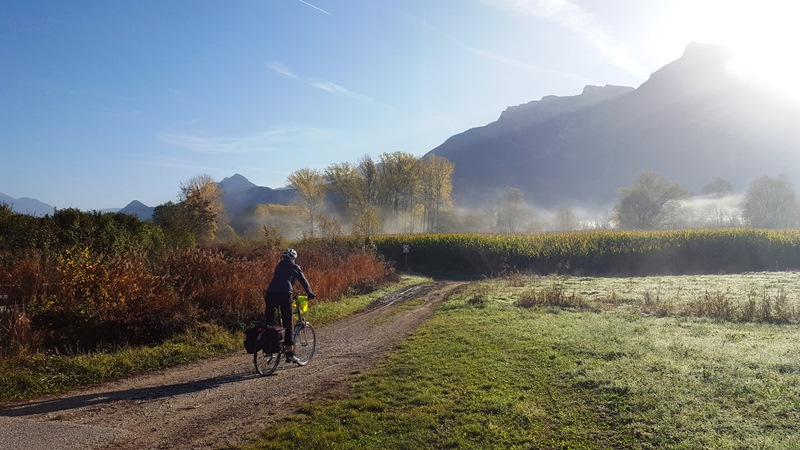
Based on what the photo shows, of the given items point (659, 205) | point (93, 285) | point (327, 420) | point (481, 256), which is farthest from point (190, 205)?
point (659, 205)

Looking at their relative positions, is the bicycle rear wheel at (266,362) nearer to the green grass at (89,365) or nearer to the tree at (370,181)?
the green grass at (89,365)

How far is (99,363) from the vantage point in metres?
8.87

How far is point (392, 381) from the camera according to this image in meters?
7.82

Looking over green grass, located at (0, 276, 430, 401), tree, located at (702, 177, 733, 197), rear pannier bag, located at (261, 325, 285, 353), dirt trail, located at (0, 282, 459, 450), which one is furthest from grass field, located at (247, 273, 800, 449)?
tree, located at (702, 177, 733, 197)

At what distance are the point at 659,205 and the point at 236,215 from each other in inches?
3392

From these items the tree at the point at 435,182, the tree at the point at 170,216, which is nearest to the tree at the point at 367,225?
the tree at the point at 170,216

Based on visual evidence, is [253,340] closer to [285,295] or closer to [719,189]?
[285,295]

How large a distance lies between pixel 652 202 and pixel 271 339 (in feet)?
281

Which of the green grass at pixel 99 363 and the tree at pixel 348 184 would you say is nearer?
the green grass at pixel 99 363

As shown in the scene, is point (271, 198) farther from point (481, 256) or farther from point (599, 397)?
point (599, 397)

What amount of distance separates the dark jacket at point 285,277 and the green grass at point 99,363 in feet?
9.38

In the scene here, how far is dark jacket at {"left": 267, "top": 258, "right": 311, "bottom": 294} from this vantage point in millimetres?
9109

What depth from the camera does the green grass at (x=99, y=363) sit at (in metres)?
7.69

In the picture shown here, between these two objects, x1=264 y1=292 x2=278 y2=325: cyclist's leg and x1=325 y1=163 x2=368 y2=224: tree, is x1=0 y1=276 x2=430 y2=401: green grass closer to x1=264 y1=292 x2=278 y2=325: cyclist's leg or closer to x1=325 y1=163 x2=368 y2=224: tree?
x1=264 y1=292 x2=278 y2=325: cyclist's leg
